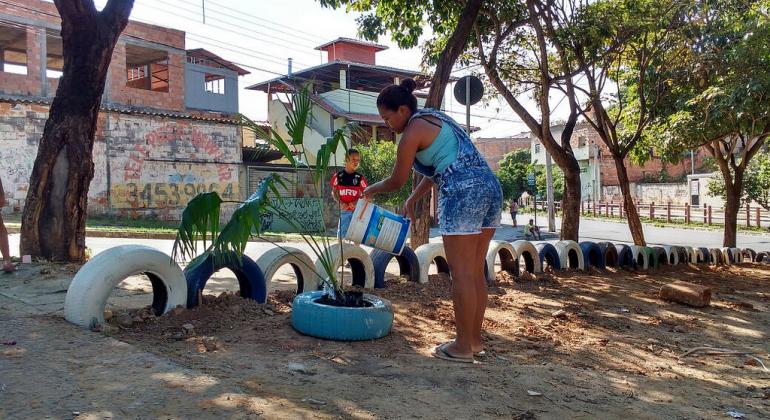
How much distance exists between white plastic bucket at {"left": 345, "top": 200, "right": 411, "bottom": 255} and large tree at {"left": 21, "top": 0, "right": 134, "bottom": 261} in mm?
4172

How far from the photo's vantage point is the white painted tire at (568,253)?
311 inches

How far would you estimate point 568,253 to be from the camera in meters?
8.09

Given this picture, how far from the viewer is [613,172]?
163 feet

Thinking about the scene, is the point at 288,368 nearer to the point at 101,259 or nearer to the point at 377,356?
the point at 377,356

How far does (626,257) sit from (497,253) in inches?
137

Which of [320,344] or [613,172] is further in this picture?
[613,172]

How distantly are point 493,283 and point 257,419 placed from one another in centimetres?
459

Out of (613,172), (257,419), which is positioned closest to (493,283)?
(257,419)

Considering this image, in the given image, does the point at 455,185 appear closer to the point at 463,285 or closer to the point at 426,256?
the point at 463,285

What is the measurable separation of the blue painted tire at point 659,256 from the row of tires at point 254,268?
198 centimetres

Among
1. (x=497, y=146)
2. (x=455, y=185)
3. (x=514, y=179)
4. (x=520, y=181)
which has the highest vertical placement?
(x=497, y=146)

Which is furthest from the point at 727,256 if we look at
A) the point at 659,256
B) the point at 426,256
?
the point at 426,256

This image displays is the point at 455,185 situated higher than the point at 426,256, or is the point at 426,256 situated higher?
the point at 455,185

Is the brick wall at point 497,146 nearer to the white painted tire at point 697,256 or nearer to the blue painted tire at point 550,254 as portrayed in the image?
the white painted tire at point 697,256
